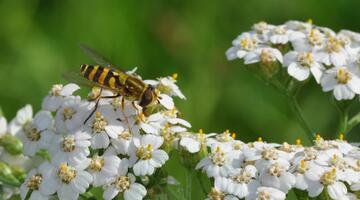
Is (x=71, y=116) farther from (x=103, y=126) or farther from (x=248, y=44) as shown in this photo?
(x=248, y=44)

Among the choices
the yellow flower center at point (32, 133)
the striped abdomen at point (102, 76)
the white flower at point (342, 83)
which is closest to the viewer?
the striped abdomen at point (102, 76)

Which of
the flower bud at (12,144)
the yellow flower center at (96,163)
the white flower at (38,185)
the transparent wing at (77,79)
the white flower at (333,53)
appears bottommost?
the white flower at (38,185)

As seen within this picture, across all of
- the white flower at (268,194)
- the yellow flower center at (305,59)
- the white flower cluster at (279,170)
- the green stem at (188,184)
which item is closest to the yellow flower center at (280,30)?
the yellow flower center at (305,59)

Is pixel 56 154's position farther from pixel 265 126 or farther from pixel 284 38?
pixel 265 126

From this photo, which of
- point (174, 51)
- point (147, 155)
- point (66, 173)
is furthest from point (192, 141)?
point (174, 51)

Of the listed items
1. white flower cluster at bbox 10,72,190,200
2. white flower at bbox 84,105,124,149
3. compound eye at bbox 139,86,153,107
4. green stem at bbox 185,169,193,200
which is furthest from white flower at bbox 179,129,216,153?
white flower at bbox 84,105,124,149

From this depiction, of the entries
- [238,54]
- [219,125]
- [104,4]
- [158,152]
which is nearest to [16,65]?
[104,4]

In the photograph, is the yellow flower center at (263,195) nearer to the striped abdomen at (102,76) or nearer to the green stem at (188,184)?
the green stem at (188,184)

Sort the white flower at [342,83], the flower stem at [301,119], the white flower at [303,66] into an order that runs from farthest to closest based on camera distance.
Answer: the flower stem at [301,119]
the white flower at [303,66]
the white flower at [342,83]
